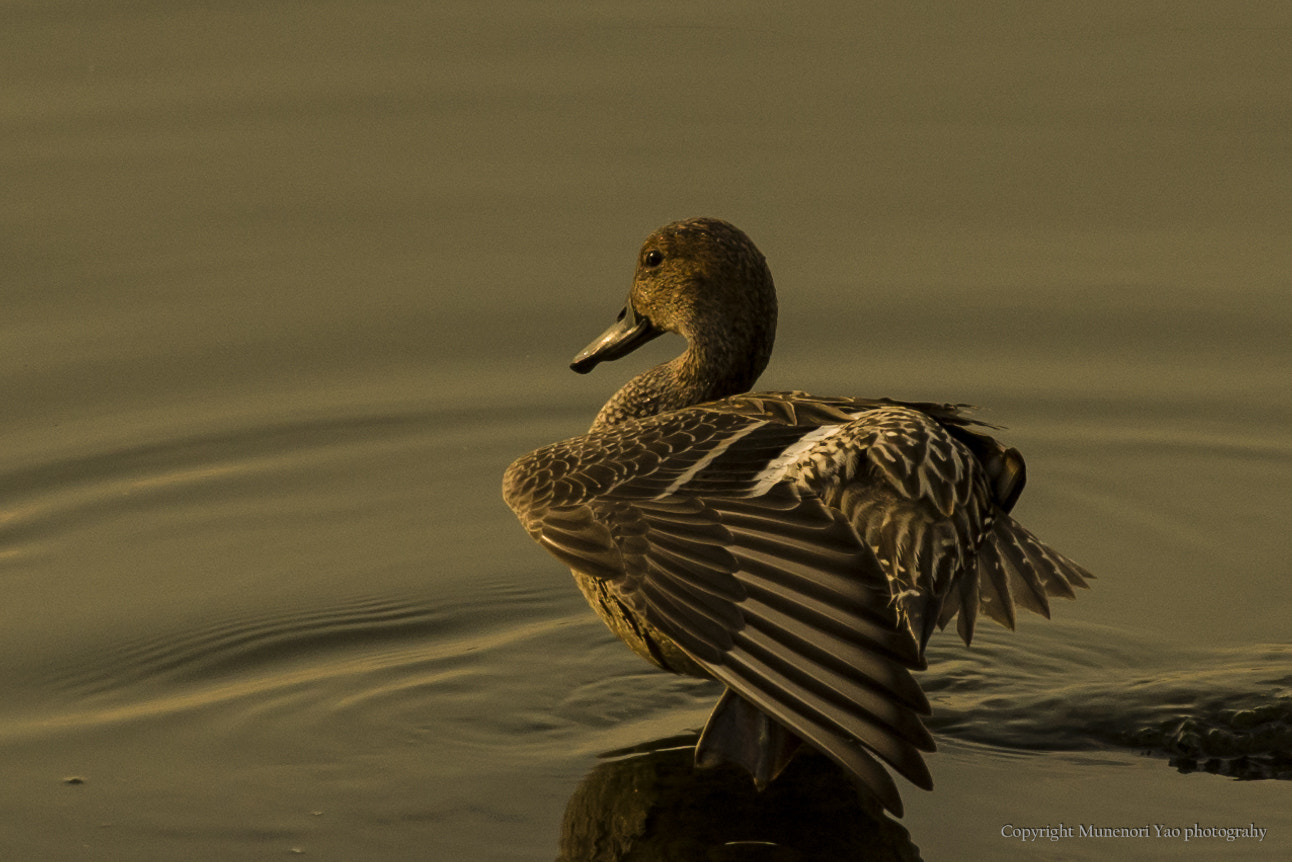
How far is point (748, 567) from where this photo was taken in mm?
5309

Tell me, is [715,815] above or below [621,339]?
below

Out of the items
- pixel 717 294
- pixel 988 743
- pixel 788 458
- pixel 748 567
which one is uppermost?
pixel 717 294

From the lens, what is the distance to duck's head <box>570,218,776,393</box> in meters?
6.95

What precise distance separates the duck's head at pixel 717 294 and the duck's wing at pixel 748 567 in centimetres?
88

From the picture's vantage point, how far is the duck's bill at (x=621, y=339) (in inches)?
292

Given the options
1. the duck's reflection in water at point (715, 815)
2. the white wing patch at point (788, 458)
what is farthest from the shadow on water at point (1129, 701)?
the white wing patch at point (788, 458)

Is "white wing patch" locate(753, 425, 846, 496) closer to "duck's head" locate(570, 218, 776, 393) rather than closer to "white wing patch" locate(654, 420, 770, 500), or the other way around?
"white wing patch" locate(654, 420, 770, 500)

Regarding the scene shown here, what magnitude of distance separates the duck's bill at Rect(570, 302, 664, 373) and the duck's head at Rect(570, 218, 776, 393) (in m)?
0.26

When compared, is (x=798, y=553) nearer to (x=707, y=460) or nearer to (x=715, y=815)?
(x=707, y=460)

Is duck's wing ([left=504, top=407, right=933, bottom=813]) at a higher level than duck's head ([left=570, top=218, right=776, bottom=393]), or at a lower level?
lower

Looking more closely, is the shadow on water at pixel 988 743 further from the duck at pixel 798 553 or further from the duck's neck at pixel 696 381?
the duck's neck at pixel 696 381

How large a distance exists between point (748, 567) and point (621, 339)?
2.29 m

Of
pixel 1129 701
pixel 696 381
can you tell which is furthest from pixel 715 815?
pixel 696 381

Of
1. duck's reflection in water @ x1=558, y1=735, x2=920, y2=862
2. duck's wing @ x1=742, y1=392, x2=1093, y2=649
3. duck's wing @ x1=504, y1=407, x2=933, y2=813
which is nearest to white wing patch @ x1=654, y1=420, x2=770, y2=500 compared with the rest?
duck's wing @ x1=504, y1=407, x2=933, y2=813
